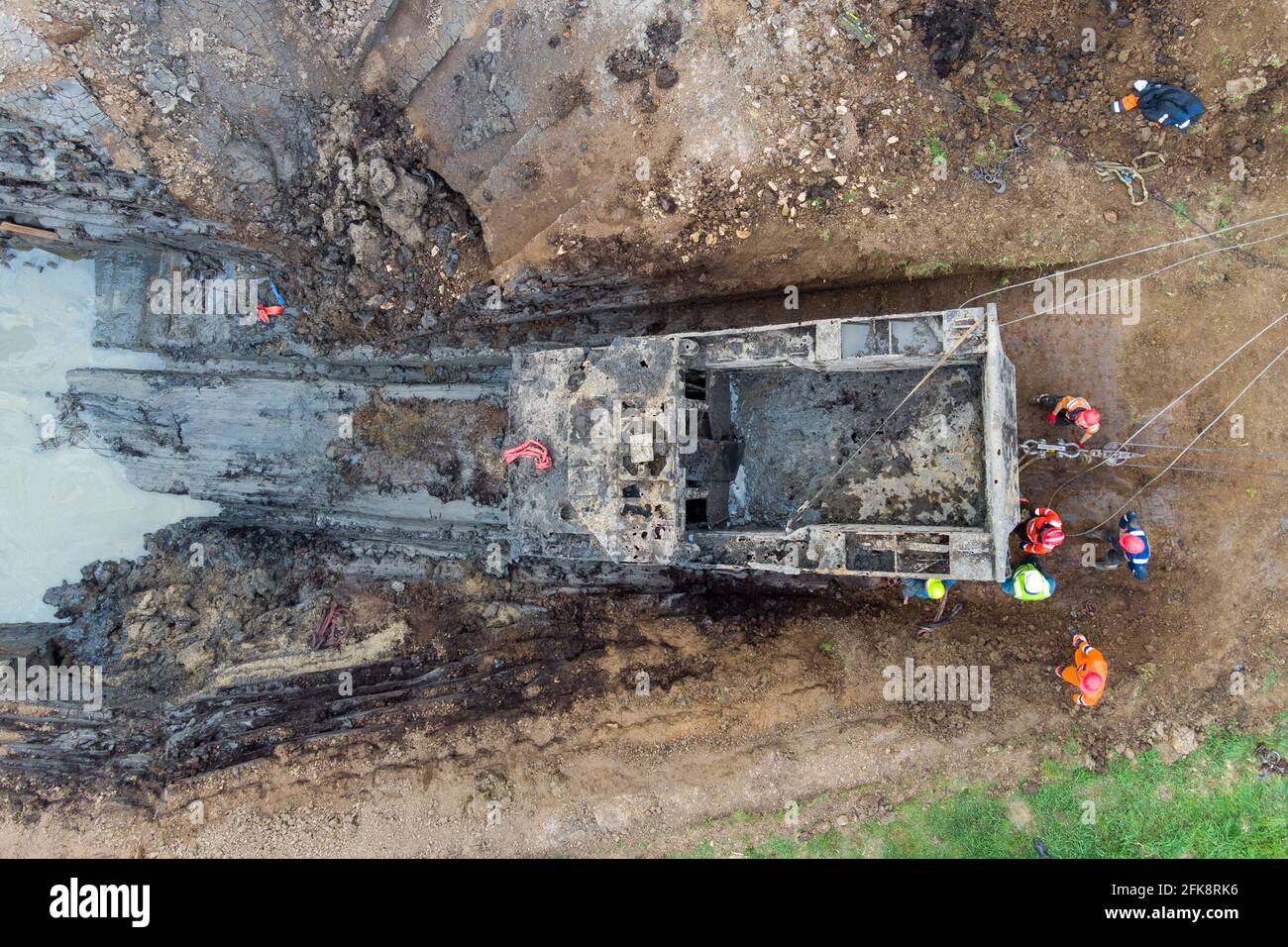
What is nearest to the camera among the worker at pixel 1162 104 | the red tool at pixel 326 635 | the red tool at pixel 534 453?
the red tool at pixel 534 453

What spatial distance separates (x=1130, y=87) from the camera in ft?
25.6

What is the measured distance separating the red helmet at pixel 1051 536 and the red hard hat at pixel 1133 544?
723mm

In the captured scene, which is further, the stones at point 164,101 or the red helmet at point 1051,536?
the stones at point 164,101

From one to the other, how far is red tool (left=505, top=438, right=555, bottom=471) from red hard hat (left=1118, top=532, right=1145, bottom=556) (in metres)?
6.09

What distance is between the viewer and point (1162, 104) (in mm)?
7566

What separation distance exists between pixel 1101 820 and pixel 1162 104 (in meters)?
7.82

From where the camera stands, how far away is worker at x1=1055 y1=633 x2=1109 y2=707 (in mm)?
7246

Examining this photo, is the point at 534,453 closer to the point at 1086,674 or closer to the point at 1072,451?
the point at 1072,451

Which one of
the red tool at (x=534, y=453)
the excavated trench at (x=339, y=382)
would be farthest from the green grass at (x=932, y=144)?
the red tool at (x=534, y=453)

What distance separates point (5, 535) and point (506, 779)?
8435 mm

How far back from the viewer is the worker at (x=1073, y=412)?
290 inches

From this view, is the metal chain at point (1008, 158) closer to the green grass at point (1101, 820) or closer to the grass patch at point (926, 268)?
the grass patch at point (926, 268)

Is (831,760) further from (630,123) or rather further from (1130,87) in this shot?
(1130,87)

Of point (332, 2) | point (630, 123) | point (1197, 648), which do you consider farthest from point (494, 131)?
point (1197, 648)
